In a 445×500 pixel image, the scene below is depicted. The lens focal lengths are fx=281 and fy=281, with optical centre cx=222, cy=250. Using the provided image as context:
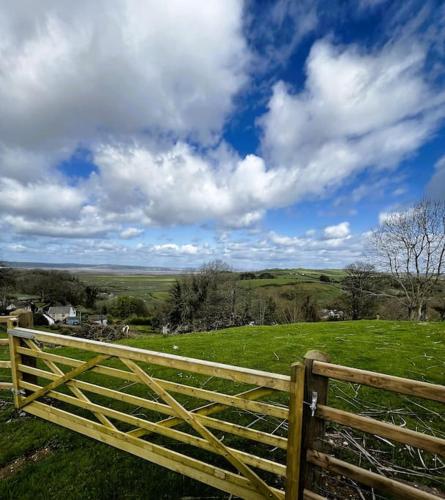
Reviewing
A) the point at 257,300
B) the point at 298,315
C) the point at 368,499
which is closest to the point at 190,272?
the point at 257,300

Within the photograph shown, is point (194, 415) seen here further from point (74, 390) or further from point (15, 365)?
point (15, 365)

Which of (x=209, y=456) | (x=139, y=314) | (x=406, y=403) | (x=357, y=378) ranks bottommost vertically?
(x=139, y=314)

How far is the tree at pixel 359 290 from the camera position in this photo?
109ft

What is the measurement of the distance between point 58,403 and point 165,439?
2861 mm

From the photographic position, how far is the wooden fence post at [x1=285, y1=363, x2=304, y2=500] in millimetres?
2789

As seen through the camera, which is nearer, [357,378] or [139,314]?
[357,378]

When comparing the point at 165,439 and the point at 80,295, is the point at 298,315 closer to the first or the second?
the point at 165,439

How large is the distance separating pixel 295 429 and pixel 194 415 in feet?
4.42

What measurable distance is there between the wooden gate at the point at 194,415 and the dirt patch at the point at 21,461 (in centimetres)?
44

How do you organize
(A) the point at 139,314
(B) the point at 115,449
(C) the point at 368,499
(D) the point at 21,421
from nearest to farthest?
(C) the point at 368,499 → (B) the point at 115,449 → (D) the point at 21,421 → (A) the point at 139,314

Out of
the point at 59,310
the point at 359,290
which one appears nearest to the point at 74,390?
the point at 359,290

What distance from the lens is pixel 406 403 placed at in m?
5.86

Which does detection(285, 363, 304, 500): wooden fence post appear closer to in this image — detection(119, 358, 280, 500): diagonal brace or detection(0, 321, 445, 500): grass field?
detection(119, 358, 280, 500): diagonal brace

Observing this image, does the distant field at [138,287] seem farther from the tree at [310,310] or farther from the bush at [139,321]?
the tree at [310,310]
